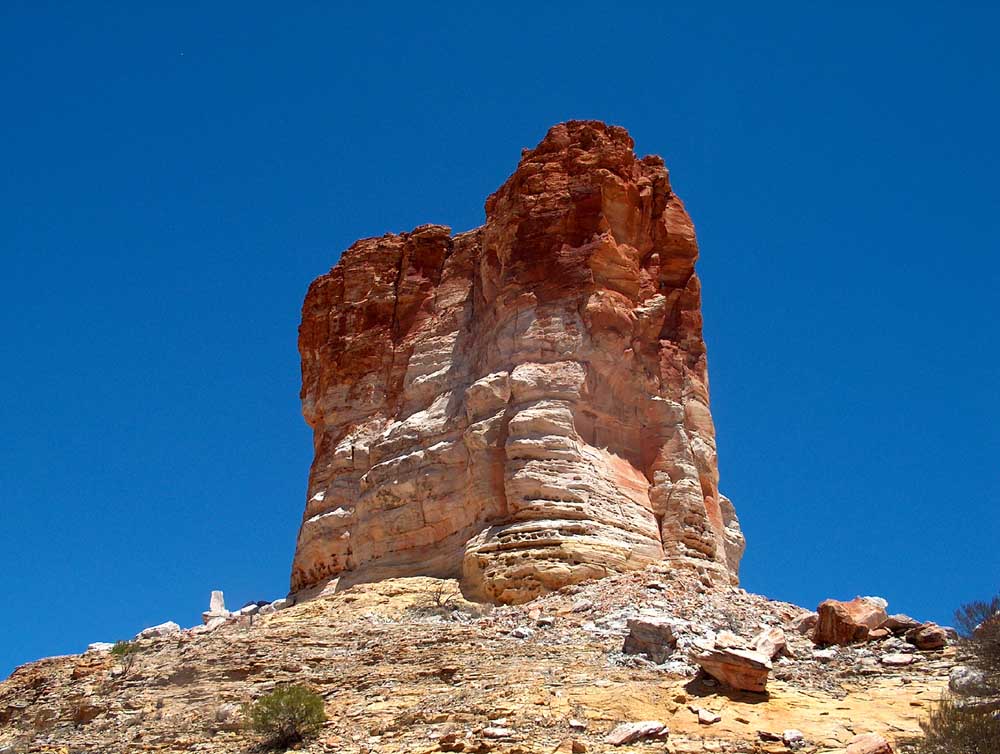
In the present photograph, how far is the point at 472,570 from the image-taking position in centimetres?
2980

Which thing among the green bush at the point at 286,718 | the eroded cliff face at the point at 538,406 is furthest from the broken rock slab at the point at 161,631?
the green bush at the point at 286,718

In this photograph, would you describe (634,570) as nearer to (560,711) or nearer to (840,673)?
(840,673)

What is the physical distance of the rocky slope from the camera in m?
18.3

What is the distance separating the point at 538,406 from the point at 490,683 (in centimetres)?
1108

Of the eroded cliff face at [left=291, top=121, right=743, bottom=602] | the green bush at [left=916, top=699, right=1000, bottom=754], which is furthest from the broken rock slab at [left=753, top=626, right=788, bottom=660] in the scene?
the eroded cliff face at [left=291, top=121, right=743, bottom=602]

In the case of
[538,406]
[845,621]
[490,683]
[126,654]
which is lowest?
[490,683]

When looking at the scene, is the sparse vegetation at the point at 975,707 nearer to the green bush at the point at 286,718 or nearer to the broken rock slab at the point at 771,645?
the broken rock slab at the point at 771,645

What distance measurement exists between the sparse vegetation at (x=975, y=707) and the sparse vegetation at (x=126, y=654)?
16473mm

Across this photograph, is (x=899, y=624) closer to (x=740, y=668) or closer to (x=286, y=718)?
(x=740, y=668)

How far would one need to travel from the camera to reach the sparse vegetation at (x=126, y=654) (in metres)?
26.7

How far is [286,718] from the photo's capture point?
66.5ft

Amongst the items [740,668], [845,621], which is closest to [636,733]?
[740,668]

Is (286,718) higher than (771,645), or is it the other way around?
(771,645)

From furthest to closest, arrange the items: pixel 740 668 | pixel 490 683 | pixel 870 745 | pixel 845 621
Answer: pixel 845 621 < pixel 490 683 < pixel 740 668 < pixel 870 745
